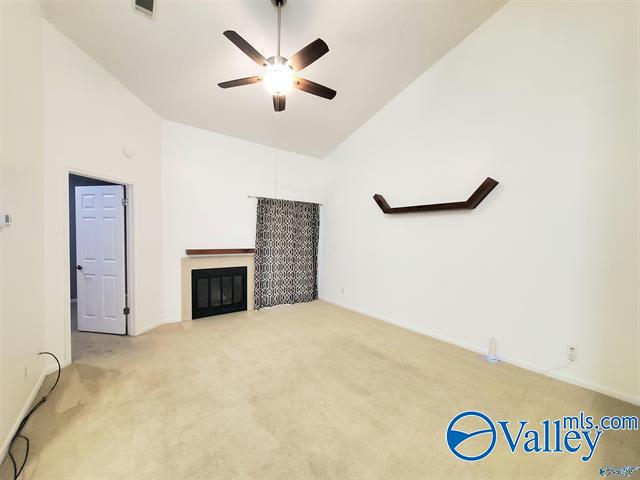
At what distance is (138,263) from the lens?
3439 mm

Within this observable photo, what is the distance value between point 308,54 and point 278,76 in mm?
299

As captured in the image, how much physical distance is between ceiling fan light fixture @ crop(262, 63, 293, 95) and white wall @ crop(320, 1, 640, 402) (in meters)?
2.28

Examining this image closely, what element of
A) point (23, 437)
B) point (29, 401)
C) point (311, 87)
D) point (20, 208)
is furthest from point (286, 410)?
point (311, 87)

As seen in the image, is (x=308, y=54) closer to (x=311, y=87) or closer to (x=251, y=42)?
(x=311, y=87)

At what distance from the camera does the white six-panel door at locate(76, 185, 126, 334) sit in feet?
10.9

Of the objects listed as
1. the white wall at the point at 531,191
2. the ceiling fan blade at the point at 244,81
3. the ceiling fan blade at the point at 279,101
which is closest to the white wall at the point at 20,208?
the ceiling fan blade at the point at 244,81

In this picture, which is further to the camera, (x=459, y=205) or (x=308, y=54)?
(x=459, y=205)

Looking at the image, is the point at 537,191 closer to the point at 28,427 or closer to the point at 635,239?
the point at 635,239

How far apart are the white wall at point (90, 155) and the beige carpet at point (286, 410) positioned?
64cm

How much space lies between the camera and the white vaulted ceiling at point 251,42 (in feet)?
7.91

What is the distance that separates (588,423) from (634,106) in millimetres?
2573

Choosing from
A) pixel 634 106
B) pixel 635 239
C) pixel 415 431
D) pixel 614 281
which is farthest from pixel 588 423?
pixel 634 106

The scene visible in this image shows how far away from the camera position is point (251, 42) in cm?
276

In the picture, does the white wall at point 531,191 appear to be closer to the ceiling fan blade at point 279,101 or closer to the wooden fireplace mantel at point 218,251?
the ceiling fan blade at point 279,101
